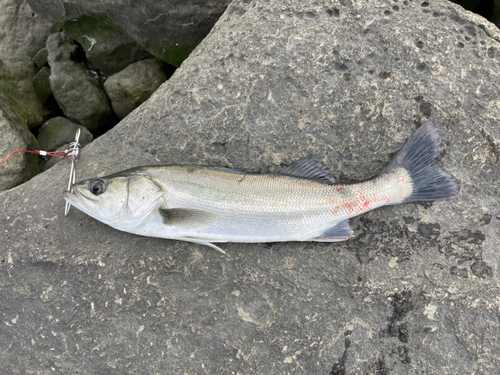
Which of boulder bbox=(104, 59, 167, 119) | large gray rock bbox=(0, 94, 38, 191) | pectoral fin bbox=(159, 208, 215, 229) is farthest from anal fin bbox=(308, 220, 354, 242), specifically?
large gray rock bbox=(0, 94, 38, 191)

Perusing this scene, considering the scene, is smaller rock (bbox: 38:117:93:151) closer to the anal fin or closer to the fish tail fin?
the anal fin

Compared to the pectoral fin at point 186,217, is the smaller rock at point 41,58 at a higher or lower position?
lower

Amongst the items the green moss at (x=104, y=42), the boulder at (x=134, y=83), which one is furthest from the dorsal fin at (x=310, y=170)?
the green moss at (x=104, y=42)

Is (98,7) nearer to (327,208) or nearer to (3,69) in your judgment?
(3,69)

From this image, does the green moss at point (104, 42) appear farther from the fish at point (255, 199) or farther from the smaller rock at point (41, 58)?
the fish at point (255, 199)

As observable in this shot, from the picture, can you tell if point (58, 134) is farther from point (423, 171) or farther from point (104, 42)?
point (423, 171)

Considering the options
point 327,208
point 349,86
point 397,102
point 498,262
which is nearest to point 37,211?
point 327,208
